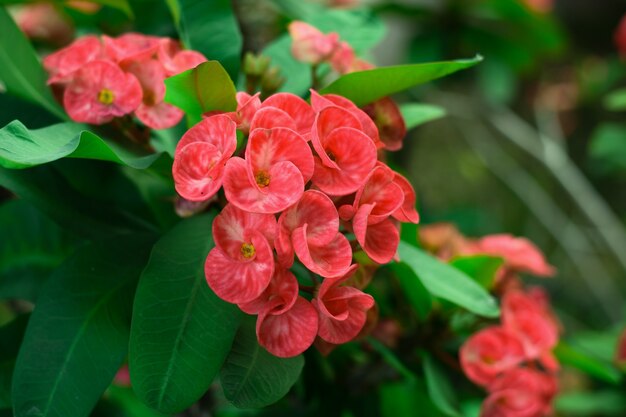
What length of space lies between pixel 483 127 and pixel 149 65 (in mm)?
2443

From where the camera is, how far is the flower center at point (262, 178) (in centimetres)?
65

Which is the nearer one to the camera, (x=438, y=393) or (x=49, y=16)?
(x=438, y=393)

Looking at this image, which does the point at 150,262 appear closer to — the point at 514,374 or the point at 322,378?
the point at 322,378

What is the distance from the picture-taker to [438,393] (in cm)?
96

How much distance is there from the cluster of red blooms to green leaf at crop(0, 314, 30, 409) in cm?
58

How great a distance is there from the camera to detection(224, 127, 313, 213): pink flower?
0.63 metres

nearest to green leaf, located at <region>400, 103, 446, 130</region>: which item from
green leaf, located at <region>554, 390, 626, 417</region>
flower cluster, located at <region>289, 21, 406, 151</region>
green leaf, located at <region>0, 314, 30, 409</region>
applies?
flower cluster, located at <region>289, 21, 406, 151</region>

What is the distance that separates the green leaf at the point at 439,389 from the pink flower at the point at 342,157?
1.30 feet

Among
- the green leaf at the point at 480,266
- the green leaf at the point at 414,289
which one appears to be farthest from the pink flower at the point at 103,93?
the green leaf at the point at 480,266

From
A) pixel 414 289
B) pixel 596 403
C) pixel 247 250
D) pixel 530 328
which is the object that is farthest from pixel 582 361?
pixel 247 250

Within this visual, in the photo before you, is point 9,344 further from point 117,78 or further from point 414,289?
point 414,289

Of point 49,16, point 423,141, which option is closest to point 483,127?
point 423,141

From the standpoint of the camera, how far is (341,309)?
0.68m

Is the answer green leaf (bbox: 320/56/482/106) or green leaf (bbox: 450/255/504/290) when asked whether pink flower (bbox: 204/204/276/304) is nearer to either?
green leaf (bbox: 320/56/482/106)
